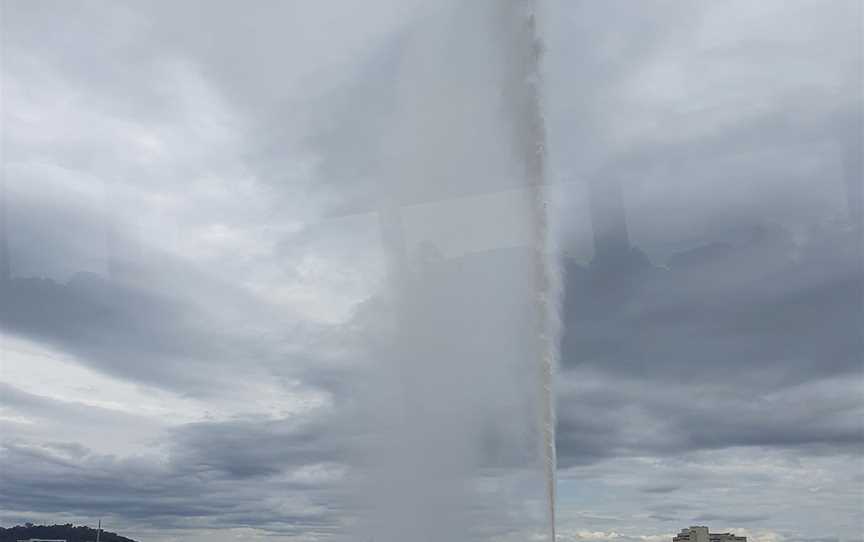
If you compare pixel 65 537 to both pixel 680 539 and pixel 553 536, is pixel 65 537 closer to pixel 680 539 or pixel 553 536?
pixel 680 539

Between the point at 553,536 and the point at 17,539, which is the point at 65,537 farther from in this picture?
the point at 553,536

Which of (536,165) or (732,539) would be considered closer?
(536,165)

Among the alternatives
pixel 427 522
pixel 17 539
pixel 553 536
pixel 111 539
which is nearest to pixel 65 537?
pixel 17 539

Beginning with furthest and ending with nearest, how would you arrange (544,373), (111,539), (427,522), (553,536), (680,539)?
(680,539), (111,539), (427,522), (544,373), (553,536)

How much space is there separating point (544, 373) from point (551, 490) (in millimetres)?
4940

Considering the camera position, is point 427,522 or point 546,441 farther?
point 427,522

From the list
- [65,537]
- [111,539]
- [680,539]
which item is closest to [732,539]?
[680,539]

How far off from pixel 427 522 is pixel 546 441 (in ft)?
41.3

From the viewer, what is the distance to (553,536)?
3097 cm

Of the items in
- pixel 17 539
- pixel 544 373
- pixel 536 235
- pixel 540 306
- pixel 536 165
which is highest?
pixel 536 165

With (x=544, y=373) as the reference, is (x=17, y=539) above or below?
below

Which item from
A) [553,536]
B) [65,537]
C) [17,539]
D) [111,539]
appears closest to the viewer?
[553,536]

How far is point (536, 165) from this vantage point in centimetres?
3475

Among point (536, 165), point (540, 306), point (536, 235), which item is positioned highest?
point (536, 165)
